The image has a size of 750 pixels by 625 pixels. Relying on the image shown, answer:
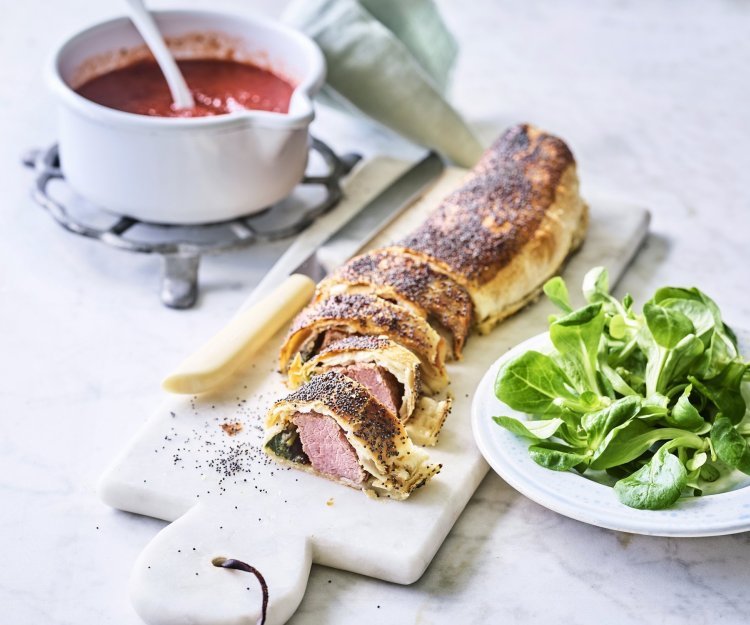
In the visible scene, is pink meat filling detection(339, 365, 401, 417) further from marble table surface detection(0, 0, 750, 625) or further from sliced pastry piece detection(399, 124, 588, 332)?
sliced pastry piece detection(399, 124, 588, 332)

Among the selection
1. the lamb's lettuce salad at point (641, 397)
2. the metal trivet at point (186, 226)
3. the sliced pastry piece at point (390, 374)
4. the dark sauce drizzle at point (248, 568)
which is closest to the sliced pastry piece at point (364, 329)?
the sliced pastry piece at point (390, 374)

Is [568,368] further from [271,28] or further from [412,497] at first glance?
[271,28]

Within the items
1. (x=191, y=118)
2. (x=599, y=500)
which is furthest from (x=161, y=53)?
(x=599, y=500)

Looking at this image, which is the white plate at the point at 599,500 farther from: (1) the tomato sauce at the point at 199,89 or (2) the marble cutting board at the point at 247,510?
(1) the tomato sauce at the point at 199,89

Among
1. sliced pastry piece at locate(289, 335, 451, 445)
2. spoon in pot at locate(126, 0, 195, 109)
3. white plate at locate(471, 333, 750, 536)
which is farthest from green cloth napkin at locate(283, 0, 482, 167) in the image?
white plate at locate(471, 333, 750, 536)

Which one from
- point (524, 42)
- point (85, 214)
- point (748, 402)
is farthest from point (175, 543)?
point (524, 42)
